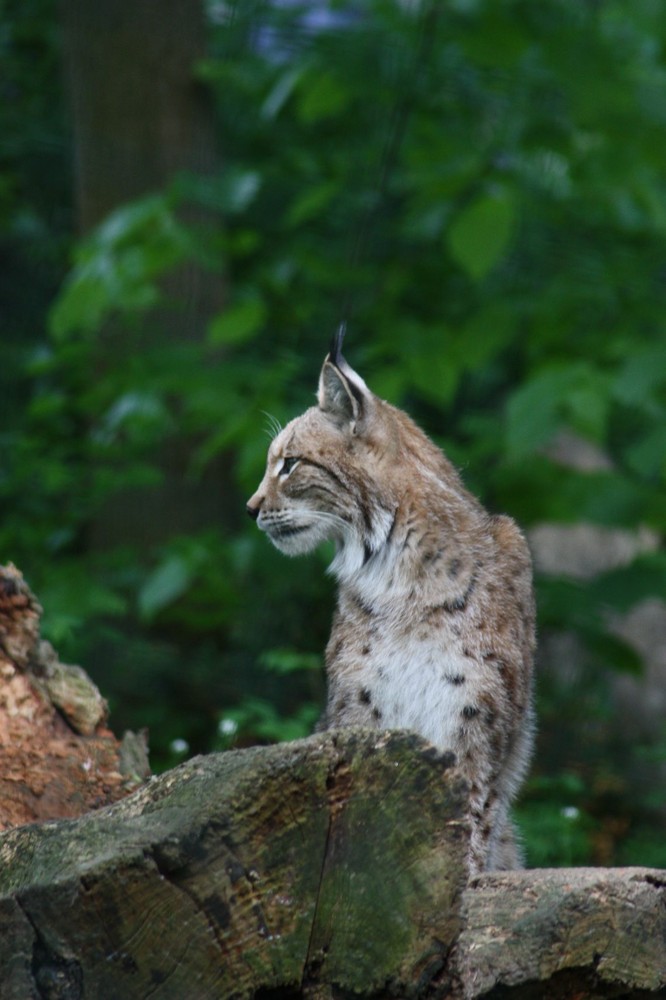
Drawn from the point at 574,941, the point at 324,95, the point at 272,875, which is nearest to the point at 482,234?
the point at 324,95

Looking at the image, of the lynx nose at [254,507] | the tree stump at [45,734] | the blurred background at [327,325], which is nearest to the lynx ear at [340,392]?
the lynx nose at [254,507]

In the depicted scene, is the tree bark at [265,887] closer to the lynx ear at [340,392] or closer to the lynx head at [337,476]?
the lynx head at [337,476]

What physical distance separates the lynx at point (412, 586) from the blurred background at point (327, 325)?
891 millimetres

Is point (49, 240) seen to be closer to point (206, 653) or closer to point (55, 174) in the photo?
point (55, 174)

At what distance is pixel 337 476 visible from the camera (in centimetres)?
363

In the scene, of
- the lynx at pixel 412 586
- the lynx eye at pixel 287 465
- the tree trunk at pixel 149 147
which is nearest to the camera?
the lynx at pixel 412 586

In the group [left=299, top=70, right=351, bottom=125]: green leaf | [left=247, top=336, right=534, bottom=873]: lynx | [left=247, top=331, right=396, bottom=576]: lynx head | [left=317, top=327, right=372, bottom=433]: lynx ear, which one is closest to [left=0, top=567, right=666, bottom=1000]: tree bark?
[left=247, top=336, right=534, bottom=873]: lynx

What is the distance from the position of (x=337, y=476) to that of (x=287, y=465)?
180mm

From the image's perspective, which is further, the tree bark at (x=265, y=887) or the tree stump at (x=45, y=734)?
the tree stump at (x=45, y=734)

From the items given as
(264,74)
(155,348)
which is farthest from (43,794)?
(264,74)

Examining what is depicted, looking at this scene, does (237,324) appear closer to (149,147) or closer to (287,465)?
(287,465)

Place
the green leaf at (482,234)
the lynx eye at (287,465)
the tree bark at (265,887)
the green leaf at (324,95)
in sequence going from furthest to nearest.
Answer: the green leaf at (324,95) < the green leaf at (482,234) < the lynx eye at (287,465) < the tree bark at (265,887)

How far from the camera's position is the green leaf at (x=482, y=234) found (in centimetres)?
521

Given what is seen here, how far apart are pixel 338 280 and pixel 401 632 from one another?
323cm
